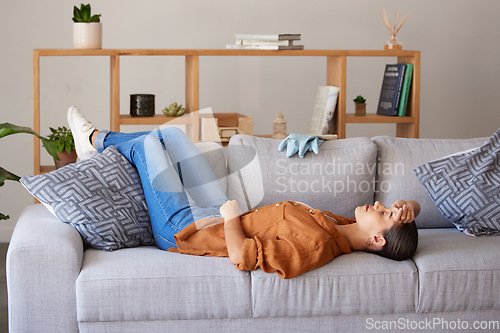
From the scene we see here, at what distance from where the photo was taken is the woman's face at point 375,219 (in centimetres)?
227

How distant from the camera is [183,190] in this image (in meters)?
2.51

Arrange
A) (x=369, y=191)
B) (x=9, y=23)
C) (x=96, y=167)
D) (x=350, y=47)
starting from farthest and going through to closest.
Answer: (x=350, y=47) < (x=9, y=23) < (x=369, y=191) < (x=96, y=167)

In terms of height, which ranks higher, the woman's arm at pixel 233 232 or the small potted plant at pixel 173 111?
the small potted plant at pixel 173 111

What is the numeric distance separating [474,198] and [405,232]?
55 centimetres

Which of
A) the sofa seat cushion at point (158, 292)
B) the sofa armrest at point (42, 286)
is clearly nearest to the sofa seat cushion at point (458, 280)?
the sofa seat cushion at point (158, 292)

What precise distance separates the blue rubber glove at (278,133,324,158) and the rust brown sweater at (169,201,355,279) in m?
0.36

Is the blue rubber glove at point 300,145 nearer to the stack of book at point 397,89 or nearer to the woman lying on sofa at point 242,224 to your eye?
the woman lying on sofa at point 242,224

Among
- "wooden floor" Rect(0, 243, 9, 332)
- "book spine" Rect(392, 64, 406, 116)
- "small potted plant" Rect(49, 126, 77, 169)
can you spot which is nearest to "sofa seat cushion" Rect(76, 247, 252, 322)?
"wooden floor" Rect(0, 243, 9, 332)

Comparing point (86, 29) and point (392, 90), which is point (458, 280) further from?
point (86, 29)

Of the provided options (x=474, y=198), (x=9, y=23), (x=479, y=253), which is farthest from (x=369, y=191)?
(x=9, y=23)

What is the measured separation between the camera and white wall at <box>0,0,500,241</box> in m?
3.97

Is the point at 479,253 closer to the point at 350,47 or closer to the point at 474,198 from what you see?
the point at 474,198

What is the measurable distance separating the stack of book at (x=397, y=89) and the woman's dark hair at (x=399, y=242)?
144 cm

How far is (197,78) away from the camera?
3389 mm
